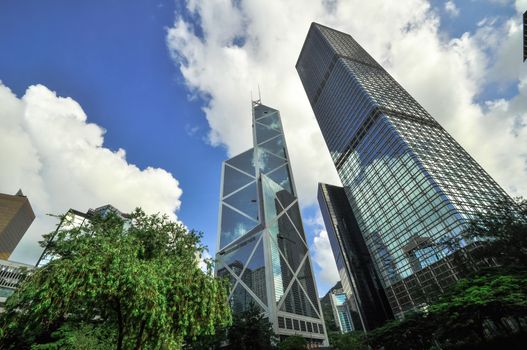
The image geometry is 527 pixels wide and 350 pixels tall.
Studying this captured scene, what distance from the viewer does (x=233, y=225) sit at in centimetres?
7769

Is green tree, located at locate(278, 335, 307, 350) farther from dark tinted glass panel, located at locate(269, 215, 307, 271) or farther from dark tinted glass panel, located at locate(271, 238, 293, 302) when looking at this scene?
dark tinted glass panel, located at locate(269, 215, 307, 271)

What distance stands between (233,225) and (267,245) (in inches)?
700

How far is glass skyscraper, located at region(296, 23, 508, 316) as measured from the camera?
57.7 metres

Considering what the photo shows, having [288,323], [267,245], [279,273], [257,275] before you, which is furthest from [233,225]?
[288,323]

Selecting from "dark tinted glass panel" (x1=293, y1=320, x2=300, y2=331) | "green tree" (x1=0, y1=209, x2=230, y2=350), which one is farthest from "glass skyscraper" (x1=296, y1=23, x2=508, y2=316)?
"green tree" (x1=0, y1=209, x2=230, y2=350)

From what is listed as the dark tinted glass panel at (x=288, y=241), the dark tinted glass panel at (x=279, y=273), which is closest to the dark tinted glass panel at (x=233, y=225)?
the dark tinted glass panel at (x=288, y=241)

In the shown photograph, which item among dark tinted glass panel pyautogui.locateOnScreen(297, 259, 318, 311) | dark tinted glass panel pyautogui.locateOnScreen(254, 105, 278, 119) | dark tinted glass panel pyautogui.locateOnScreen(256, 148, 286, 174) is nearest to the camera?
dark tinted glass panel pyautogui.locateOnScreen(297, 259, 318, 311)

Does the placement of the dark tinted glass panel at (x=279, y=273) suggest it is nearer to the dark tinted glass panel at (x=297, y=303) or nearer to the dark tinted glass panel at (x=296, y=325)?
the dark tinted glass panel at (x=297, y=303)

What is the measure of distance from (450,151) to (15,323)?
303 ft

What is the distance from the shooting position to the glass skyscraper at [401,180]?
57.7 m

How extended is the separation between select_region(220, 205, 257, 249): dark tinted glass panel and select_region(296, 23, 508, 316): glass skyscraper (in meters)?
37.9

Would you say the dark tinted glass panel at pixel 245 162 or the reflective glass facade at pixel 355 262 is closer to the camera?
the reflective glass facade at pixel 355 262

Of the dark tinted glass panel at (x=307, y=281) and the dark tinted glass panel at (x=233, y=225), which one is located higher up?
the dark tinted glass panel at (x=233, y=225)

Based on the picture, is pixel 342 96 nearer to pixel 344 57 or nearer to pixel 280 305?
pixel 344 57
